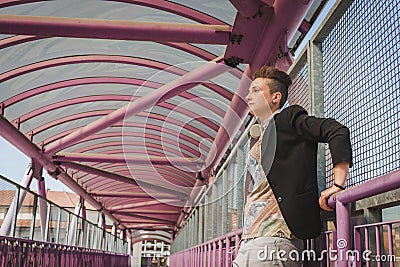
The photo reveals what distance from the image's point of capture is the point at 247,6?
16.9ft

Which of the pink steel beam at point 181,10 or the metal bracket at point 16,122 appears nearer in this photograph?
the pink steel beam at point 181,10

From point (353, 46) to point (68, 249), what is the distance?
888 centimetres

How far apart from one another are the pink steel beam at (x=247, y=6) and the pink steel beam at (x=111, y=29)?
76cm

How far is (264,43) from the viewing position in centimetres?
581

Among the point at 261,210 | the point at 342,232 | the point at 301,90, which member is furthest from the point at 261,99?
the point at 301,90

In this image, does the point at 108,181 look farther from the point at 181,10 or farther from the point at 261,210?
the point at 261,210

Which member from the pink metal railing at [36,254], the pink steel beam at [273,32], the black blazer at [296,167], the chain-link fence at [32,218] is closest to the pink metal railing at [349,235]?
the black blazer at [296,167]

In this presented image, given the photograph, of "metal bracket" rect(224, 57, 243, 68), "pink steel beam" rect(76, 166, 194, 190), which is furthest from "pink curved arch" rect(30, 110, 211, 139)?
"metal bracket" rect(224, 57, 243, 68)

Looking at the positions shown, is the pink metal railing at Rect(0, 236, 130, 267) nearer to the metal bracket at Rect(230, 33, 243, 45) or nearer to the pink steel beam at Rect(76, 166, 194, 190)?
the metal bracket at Rect(230, 33, 243, 45)

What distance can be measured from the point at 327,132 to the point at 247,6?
3.10 metres

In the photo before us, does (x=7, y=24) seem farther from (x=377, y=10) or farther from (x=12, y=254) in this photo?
(x=377, y=10)

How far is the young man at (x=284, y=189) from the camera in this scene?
244 cm

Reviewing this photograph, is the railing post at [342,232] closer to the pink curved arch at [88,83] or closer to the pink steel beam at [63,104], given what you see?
the pink curved arch at [88,83]

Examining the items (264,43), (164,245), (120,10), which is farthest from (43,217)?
(164,245)
